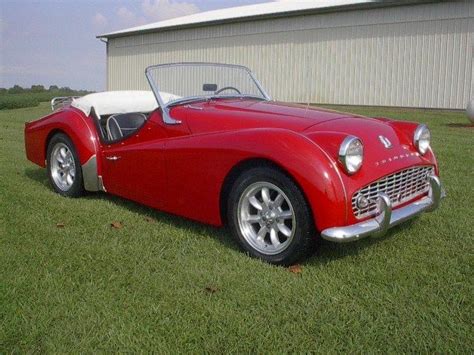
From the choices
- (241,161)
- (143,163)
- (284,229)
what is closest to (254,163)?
(241,161)

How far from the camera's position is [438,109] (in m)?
16.3

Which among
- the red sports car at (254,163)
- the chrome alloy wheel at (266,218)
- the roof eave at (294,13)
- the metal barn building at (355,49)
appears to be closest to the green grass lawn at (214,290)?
the chrome alloy wheel at (266,218)

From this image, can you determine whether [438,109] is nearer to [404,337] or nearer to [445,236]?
[445,236]

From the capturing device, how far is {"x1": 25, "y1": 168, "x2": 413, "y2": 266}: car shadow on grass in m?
3.30

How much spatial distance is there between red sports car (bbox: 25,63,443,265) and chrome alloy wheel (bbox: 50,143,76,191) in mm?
101

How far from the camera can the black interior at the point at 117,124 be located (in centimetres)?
463

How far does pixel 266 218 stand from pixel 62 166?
2.75 meters

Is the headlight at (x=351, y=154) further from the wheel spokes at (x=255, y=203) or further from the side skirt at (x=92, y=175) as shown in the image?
the side skirt at (x=92, y=175)

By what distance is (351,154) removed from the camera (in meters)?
3.01

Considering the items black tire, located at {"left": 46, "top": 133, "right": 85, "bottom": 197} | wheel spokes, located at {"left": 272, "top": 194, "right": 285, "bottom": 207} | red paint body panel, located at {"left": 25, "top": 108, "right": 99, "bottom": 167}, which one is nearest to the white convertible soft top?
red paint body panel, located at {"left": 25, "top": 108, "right": 99, "bottom": 167}

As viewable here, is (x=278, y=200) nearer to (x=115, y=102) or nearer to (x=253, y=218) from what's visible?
Result: (x=253, y=218)

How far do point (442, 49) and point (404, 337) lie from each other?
15.4 metres

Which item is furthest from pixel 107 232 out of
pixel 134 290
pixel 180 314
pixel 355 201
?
pixel 355 201

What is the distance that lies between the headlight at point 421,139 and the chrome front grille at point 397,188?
150 millimetres
